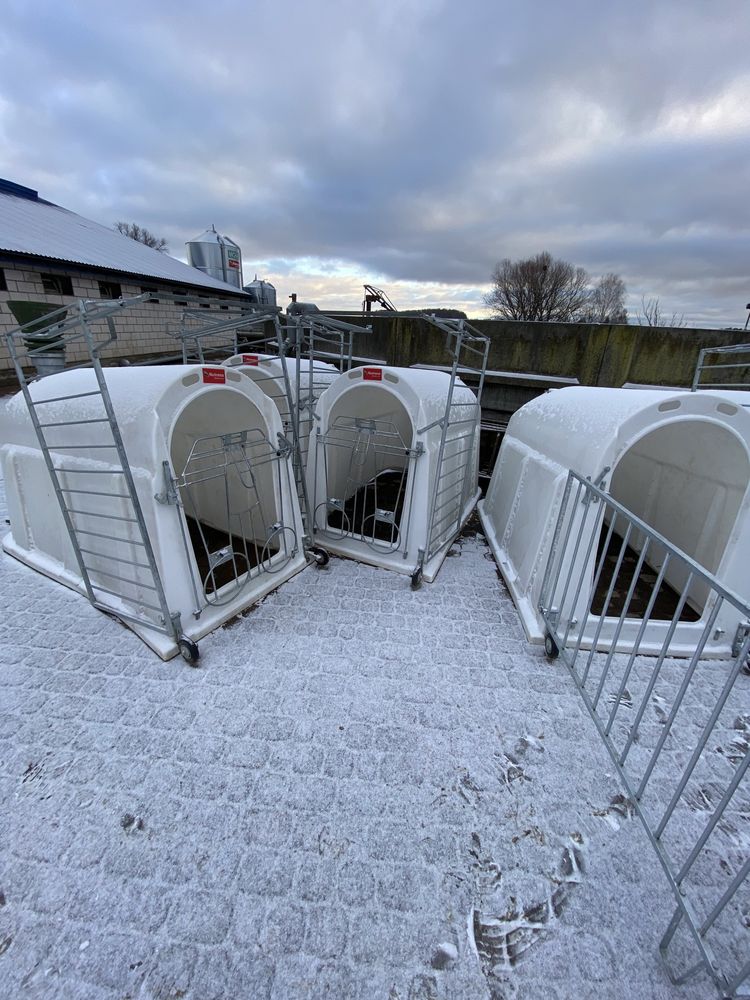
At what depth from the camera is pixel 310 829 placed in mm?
2061

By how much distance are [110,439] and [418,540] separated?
9.37 ft

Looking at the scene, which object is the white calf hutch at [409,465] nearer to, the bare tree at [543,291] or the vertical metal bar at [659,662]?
the vertical metal bar at [659,662]

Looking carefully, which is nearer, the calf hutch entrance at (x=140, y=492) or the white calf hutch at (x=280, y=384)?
the calf hutch entrance at (x=140, y=492)

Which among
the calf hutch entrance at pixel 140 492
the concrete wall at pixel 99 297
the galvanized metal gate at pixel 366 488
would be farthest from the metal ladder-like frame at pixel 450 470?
the concrete wall at pixel 99 297

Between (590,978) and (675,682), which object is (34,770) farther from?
(675,682)

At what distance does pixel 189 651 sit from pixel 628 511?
331cm

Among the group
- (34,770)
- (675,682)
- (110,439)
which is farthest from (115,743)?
(675,682)

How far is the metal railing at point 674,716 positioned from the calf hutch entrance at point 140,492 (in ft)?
8.67

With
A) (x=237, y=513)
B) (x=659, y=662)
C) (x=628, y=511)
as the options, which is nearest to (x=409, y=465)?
(x=237, y=513)

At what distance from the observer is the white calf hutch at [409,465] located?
410 centimetres

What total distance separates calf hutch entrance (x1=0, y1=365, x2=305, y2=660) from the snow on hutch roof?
997 centimetres

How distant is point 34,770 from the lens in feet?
7.49

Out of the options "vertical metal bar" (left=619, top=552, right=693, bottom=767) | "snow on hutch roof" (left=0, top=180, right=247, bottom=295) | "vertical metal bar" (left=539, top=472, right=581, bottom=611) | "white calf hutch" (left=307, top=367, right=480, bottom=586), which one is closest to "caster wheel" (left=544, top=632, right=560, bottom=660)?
"vertical metal bar" (left=539, top=472, right=581, bottom=611)

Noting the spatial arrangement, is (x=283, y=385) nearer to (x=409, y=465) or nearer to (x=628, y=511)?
(x=409, y=465)
